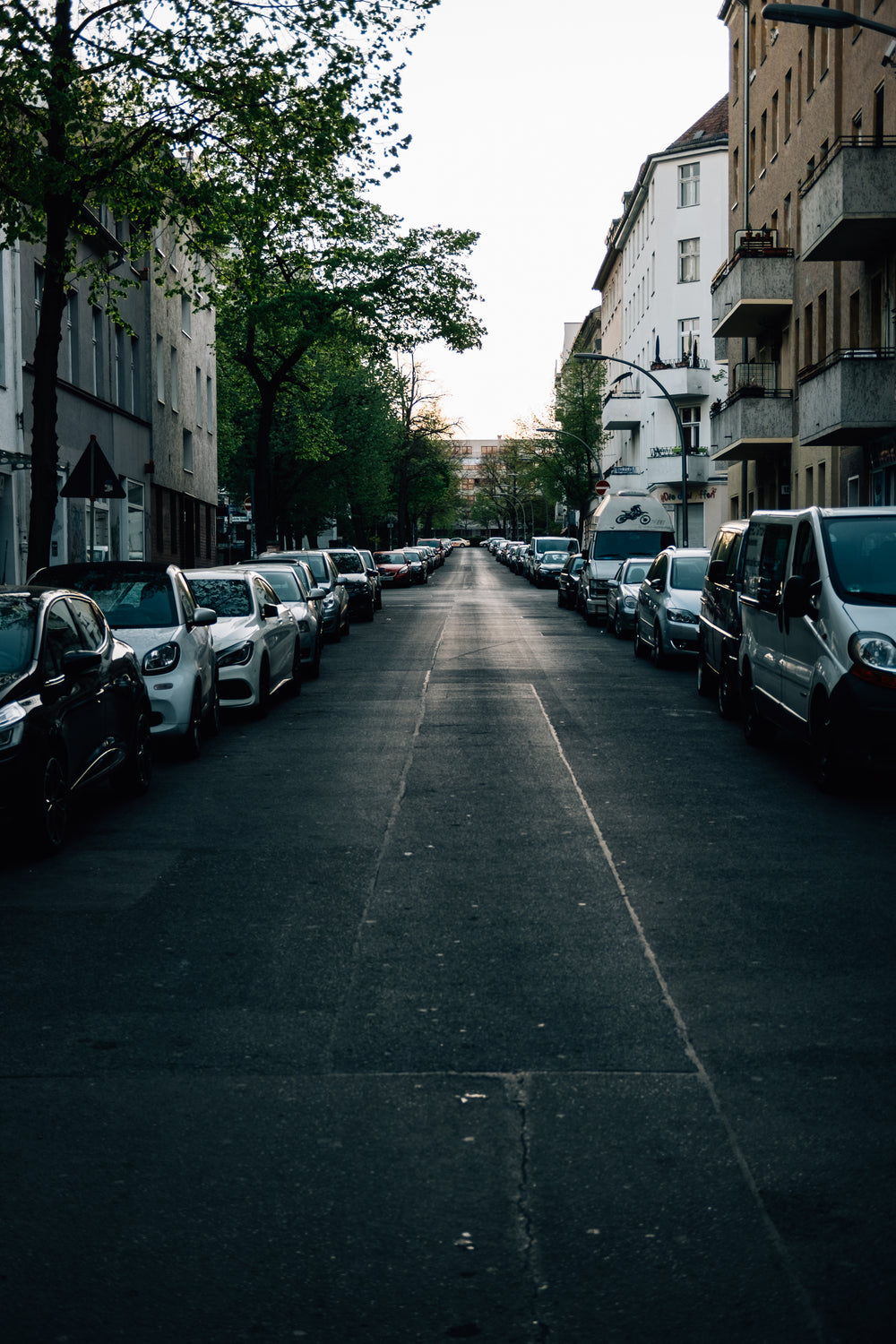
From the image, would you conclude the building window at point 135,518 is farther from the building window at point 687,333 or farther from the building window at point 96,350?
the building window at point 687,333

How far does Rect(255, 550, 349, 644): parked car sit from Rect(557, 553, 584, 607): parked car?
11.6 meters

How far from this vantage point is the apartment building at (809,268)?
2648 centimetres

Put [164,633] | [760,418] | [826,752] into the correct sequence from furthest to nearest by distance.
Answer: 1. [760,418]
2. [164,633]
3. [826,752]

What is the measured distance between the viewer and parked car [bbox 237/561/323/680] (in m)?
20.9

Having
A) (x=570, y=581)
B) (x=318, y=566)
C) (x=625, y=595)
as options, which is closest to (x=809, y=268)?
(x=570, y=581)

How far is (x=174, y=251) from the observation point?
41.1 m

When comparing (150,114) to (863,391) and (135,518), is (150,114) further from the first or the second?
(135,518)

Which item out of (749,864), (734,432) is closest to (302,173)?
(749,864)

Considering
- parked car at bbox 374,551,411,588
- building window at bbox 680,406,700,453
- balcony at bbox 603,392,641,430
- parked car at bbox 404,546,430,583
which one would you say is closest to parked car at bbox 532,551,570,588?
parked car at bbox 374,551,411,588

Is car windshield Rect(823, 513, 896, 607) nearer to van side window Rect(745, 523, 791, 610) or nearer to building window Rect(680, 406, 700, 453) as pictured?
van side window Rect(745, 523, 791, 610)

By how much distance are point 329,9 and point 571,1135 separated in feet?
54.8

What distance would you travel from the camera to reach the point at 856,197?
2578 centimetres

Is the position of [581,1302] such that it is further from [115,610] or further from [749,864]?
[115,610]

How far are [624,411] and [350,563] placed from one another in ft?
134
